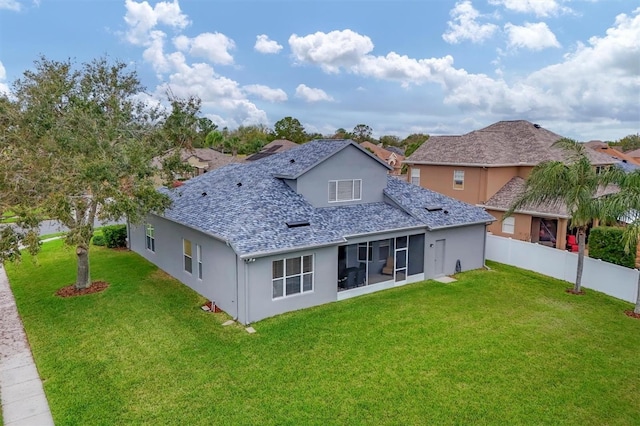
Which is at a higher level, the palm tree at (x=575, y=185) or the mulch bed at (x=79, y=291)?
the palm tree at (x=575, y=185)

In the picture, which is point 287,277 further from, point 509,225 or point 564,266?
point 509,225

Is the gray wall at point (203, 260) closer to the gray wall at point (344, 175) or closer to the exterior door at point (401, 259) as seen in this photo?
the gray wall at point (344, 175)

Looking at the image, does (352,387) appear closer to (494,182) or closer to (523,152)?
(494,182)

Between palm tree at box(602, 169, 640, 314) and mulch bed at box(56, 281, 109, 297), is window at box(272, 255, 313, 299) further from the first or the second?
palm tree at box(602, 169, 640, 314)

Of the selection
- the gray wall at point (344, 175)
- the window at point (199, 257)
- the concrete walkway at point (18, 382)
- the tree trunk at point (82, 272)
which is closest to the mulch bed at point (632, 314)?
the gray wall at point (344, 175)

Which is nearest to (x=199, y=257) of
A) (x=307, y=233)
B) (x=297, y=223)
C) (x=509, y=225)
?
(x=297, y=223)

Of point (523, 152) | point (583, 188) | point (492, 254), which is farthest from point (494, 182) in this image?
point (583, 188)

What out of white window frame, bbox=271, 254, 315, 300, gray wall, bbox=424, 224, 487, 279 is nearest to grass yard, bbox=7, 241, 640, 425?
white window frame, bbox=271, 254, 315, 300
